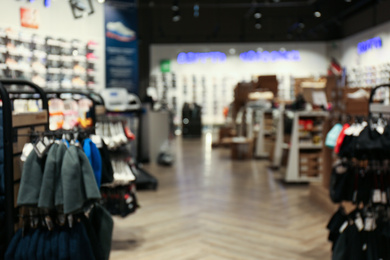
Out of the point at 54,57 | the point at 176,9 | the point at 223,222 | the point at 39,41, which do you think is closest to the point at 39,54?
the point at 39,41

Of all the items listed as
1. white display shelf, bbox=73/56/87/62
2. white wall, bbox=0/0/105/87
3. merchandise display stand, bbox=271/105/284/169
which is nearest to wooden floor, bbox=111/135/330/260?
A: merchandise display stand, bbox=271/105/284/169

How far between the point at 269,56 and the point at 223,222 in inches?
528

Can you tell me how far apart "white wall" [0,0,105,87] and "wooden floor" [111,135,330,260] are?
7.88 ft

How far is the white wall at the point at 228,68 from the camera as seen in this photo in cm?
1752

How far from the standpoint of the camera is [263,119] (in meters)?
10.1

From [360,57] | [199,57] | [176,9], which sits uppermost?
[176,9]

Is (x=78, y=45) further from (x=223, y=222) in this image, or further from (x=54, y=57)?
(x=223, y=222)

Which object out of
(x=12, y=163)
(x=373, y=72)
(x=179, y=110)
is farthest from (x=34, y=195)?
(x=179, y=110)

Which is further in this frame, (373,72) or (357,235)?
(373,72)

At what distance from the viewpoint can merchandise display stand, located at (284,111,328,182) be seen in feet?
23.6

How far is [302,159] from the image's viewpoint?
23.6ft

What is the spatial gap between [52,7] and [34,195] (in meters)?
3.65

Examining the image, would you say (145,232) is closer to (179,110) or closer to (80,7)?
(80,7)

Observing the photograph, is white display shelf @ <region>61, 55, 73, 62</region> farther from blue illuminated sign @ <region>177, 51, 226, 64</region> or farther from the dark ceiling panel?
blue illuminated sign @ <region>177, 51, 226, 64</region>
